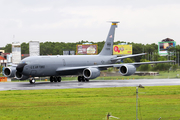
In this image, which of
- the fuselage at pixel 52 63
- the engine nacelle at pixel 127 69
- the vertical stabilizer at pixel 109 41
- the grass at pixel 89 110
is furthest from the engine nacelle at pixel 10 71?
the grass at pixel 89 110

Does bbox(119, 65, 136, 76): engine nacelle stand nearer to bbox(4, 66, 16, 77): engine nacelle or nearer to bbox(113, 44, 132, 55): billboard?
bbox(4, 66, 16, 77): engine nacelle

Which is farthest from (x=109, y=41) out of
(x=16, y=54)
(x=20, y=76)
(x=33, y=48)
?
(x=16, y=54)

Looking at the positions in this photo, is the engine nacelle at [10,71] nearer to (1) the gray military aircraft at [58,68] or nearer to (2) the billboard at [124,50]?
(1) the gray military aircraft at [58,68]

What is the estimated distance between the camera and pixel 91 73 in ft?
149

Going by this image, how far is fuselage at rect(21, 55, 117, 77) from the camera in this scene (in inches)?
1711

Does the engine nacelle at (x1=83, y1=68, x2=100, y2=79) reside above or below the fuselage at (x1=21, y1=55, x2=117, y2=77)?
below

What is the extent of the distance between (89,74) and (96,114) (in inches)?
1185

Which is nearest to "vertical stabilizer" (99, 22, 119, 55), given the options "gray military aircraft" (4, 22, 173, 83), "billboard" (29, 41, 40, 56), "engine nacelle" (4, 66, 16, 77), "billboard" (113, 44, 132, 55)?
"gray military aircraft" (4, 22, 173, 83)

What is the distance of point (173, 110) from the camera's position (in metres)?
18.3

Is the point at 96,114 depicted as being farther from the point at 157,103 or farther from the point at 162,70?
the point at 162,70

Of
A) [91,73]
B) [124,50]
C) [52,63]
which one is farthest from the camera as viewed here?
[124,50]

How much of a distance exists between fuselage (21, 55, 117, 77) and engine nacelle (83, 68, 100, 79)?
87.6 inches

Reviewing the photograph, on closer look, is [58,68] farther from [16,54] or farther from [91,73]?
[16,54]

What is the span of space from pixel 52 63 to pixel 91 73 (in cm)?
566
